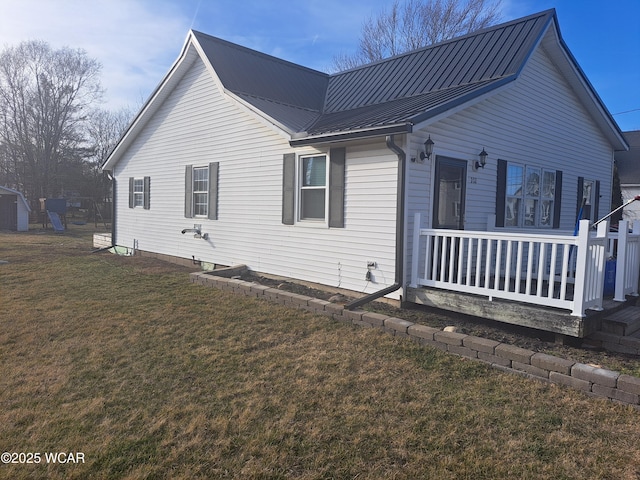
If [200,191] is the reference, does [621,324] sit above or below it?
below

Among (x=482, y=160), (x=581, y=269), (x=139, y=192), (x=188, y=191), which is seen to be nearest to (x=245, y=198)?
(x=188, y=191)

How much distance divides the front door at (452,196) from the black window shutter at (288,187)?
250 centimetres

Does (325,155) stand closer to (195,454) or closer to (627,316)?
(627,316)

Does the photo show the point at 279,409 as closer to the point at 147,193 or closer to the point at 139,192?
the point at 147,193

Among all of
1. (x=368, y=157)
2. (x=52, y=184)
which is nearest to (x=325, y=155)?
(x=368, y=157)

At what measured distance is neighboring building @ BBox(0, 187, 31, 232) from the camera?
22934 mm

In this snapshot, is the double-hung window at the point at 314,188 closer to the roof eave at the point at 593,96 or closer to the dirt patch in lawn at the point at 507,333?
the dirt patch in lawn at the point at 507,333

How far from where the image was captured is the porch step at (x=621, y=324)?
181 inches

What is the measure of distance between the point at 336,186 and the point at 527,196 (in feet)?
13.4

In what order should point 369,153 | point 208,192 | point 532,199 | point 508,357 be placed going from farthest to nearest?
point 208,192, point 532,199, point 369,153, point 508,357

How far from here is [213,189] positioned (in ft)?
31.6

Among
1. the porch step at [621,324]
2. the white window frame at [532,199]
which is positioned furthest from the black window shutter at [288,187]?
the porch step at [621,324]

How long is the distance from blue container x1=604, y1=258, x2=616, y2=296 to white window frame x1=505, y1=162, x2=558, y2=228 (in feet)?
8.19

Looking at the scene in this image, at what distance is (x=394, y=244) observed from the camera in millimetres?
6258
